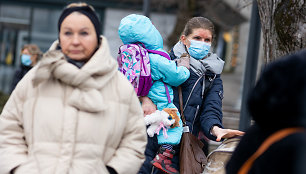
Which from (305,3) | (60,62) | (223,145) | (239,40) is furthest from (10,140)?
(239,40)

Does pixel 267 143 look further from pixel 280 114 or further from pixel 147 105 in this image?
pixel 147 105

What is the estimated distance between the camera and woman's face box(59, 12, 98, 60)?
11.1 feet

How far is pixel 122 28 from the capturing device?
4.70 meters

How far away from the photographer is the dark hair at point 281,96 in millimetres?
2148

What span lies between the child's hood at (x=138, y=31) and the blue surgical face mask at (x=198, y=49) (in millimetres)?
419

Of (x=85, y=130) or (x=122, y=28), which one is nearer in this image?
(x=85, y=130)

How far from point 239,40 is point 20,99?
67.5 ft

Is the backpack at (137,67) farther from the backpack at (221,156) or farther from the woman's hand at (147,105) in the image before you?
the backpack at (221,156)

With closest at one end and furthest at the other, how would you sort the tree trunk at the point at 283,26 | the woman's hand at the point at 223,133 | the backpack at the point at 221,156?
the backpack at the point at 221,156, the woman's hand at the point at 223,133, the tree trunk at the point at 283,26

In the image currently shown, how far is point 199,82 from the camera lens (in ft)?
16.3

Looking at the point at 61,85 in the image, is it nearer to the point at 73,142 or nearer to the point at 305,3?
the point at 73,142

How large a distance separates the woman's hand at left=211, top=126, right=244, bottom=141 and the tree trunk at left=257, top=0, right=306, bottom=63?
1256 mm

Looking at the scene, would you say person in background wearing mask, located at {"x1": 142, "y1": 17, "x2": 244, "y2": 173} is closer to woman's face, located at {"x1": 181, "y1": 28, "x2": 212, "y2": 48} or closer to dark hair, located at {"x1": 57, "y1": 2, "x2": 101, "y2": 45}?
woman's face, located at {"x1": 181, "y1": 28, "x2": 212, "y2": 48}

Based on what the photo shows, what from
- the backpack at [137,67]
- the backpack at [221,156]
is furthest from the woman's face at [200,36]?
the backpack at [221,156]
